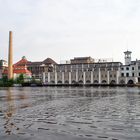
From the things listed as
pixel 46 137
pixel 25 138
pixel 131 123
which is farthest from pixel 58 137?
pixel 131 123

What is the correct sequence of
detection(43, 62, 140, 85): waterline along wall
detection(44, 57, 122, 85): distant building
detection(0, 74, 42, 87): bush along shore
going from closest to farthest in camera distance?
detection(43, 62, 140, 85): waterline along wall → detection(44, 57, 122, 85): distant building → detection(0, 74, 42, 87): bush along shore

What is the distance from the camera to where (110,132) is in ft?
44.0

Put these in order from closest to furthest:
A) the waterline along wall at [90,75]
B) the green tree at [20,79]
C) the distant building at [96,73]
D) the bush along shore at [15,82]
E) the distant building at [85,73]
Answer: the distant building at [96,73], the waterline along wall at [90,75], the distant building at [85,73], the bush along shore at [15,82], the green tree at [20,79]

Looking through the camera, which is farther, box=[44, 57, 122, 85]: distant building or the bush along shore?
the bush along shore

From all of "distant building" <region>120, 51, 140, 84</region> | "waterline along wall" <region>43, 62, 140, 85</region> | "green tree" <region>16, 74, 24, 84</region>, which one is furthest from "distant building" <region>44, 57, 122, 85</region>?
"green tree" <region>16, 74, 24, 84</region>

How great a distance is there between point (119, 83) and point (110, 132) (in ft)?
463

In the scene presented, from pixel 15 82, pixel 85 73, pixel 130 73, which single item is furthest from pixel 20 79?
pixel 130 73

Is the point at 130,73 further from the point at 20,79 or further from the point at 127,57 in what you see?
the point at 20,79

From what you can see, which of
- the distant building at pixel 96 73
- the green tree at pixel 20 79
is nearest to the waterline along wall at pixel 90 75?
the distant building at pixel 96 73

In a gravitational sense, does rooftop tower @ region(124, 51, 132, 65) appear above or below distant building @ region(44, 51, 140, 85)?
above

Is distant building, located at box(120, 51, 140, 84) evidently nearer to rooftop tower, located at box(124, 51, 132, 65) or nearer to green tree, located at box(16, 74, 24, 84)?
rooftop tower, located at box(124, 51, 132, 65)

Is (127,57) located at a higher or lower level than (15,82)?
higher

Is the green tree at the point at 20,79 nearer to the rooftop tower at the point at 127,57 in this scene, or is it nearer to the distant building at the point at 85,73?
the distant building at the point at 85,73

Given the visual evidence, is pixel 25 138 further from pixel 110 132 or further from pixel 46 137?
pixel 110 132
